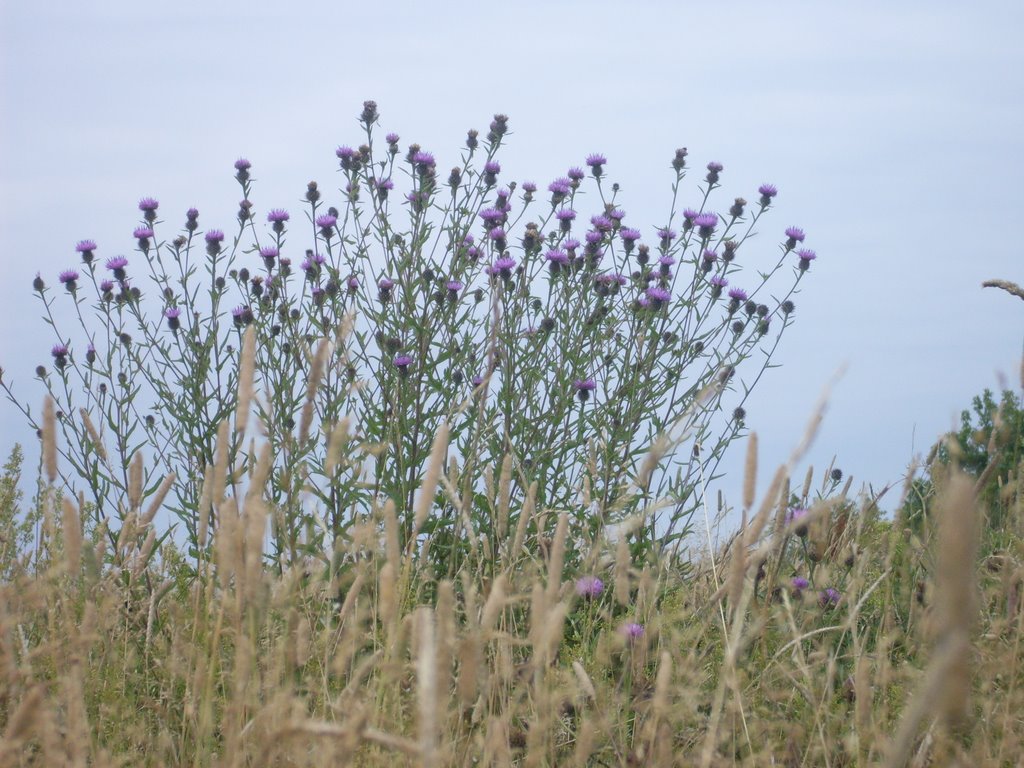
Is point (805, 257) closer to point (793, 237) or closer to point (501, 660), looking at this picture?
point (793, 237)

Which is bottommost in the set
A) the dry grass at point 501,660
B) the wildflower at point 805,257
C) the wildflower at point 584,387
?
the dry grass at point 501,660

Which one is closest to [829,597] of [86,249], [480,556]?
[480,556]

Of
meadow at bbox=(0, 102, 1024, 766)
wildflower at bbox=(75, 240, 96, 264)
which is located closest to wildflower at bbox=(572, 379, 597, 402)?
meadow at bbox=(0, 102, 1024, 766)

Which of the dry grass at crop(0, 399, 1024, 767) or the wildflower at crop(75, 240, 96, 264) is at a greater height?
the wildflower at crop(75, 240, 96, 264)

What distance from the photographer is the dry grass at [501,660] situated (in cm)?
129

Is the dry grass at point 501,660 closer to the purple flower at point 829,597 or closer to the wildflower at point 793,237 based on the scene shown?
the purple flower at point 829,597

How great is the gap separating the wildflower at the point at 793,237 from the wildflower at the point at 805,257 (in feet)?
0.20

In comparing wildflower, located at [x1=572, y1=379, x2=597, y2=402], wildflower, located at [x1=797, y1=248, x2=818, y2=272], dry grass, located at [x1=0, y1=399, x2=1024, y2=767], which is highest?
wildflower, located at [x1=797, y1=248, x2=818, y2=272]

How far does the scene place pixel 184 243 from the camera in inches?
209

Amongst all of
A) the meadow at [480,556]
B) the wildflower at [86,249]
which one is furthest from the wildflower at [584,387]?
the wildflower at [86,249]

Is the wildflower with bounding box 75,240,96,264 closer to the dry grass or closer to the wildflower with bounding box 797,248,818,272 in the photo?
the dry grass

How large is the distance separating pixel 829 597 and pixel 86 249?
4.10 m

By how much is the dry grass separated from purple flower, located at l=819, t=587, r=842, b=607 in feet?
0.21

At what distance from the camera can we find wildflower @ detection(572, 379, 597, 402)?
4.61 meters
